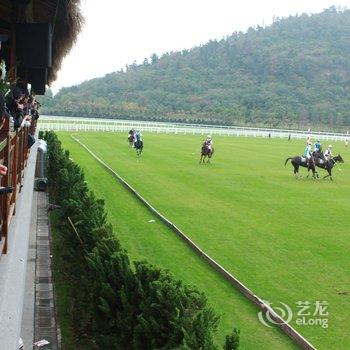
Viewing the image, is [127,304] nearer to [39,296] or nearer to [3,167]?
[3,167]

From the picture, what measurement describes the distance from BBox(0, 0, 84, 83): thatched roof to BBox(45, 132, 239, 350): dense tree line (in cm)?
281

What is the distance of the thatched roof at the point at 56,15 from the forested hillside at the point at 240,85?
76046mm

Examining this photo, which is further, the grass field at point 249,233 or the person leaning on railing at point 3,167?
the grass field at point 249,233

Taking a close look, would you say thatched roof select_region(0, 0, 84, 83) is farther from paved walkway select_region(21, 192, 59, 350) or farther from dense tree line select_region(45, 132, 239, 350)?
paved walkway select_region(21, 192, 59, 350)

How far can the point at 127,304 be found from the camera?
16.0 feet

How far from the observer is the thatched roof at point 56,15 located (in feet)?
23.0

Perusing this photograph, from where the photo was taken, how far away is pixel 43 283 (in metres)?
7.82

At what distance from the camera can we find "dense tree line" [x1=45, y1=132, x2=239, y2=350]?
4.19 meters

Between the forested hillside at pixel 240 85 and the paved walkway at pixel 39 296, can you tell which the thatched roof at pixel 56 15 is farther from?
the forested hillside at pixel 240 85

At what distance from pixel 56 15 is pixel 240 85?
10990cm

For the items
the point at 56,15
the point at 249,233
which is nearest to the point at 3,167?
the point at 56,15

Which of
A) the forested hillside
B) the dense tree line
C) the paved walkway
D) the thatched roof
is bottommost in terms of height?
the paved walkway

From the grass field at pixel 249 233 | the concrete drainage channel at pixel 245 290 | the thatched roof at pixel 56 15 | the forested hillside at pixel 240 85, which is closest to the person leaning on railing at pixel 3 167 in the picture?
the thatched roof at pixel 56 15

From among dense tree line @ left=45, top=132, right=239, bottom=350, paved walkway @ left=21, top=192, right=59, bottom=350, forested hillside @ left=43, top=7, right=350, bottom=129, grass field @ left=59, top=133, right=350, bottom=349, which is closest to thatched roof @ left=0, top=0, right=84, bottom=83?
dense tree line @ left=45, top=132, right=239, bottom=350
